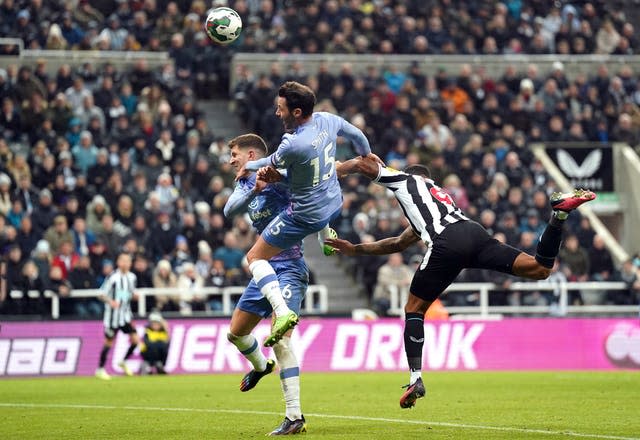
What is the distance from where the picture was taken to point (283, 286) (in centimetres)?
1132

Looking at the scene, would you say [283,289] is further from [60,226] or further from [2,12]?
[2,12]

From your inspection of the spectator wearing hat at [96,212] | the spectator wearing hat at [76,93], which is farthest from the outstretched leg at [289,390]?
the spectator wearing hat at [76,93]

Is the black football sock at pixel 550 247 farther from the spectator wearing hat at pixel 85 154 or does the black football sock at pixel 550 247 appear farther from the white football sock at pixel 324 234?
the spectator wearing hat at pixel 85 154

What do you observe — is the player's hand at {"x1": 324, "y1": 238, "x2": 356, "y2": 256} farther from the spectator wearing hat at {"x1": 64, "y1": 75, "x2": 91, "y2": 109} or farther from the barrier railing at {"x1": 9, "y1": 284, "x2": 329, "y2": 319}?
the spectator wearing hat at {"x1": 64, "y1": 75, "x2": 91, "y2": 109}

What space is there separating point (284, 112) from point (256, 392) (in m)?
7.00

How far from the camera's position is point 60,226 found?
23.1m

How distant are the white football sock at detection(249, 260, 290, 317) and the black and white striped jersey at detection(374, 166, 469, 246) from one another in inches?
54.7

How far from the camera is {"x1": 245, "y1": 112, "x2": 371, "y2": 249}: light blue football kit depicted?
10.6 metres

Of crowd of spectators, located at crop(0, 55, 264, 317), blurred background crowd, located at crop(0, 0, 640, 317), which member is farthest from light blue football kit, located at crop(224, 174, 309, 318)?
blurred background crowd, located at crop(0, 0, 640, 317)

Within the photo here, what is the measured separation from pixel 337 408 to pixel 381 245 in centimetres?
232

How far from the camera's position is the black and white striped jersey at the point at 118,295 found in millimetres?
21266

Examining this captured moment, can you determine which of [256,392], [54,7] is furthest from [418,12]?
[256,392]

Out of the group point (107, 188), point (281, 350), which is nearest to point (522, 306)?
point (107, 188)

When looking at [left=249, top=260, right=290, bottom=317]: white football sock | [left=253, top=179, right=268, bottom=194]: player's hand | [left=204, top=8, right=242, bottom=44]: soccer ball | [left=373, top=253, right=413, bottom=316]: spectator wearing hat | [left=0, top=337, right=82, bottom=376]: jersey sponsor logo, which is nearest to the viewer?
[left=249, top=260, right=290, bottom=317]: white football sock
